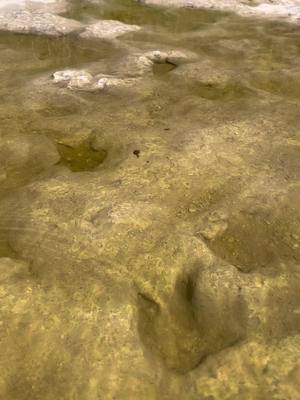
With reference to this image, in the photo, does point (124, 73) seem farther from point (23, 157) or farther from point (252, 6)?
point (252, 6)

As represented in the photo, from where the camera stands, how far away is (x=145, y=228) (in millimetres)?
4195

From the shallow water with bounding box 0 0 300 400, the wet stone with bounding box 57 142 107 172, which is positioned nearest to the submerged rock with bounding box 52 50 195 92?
the shallow water with bounding box 0 0 300 400

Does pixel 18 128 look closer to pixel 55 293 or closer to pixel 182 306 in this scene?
pixel 55 293

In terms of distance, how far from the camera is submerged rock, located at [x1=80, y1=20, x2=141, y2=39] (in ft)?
31.3

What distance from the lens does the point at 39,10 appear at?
1088 cm

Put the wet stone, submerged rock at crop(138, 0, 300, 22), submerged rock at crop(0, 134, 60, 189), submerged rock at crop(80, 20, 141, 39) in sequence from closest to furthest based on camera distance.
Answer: submerged rock at crop(0, 134, 60, 189), the wet stone, submerged rock at crop(80, 20, 141, 39), submerged rock at crop(138, 0, 300, 22)

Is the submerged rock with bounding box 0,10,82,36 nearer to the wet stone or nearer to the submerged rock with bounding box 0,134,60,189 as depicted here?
the submerged rock with bounding box 0,134,60,189

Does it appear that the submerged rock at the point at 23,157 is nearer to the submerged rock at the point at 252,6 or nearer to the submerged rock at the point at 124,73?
the submerged rock at the point at 124,73

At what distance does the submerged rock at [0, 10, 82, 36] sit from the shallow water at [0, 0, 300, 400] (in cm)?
246

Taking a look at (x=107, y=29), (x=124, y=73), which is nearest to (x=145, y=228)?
(x=124, y=73)

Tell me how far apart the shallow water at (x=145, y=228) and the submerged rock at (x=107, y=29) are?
7.36 feet

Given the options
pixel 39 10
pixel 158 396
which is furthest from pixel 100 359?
pixel 39 10

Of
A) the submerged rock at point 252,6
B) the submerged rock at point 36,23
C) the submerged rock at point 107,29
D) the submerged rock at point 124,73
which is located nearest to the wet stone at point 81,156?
the submerged rock at point 124,73

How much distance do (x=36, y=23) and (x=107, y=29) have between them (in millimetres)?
1637
